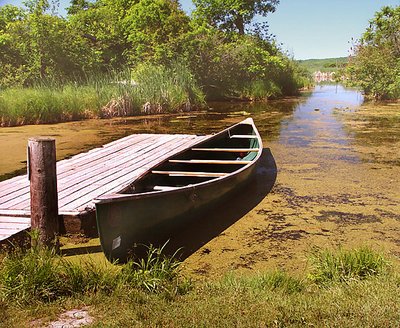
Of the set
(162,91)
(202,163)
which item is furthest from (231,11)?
(202,163)

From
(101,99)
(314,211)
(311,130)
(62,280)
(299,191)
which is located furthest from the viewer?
(101,99)

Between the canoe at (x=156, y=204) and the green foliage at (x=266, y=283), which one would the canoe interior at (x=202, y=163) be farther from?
the green foliage at (x=266, y=283)

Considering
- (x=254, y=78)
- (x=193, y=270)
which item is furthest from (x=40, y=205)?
(x=254, y=78)

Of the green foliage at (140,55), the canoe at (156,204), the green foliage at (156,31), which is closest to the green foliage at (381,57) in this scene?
the green foliage at (140,55)

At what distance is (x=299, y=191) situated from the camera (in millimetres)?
5805

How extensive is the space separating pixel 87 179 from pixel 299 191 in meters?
2.77

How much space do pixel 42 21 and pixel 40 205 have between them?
1822cm

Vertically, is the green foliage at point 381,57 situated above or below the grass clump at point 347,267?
above

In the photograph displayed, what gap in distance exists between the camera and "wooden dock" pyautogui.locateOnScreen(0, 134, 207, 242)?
13.3 ft

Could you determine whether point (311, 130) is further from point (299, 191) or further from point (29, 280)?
point (29, 280)

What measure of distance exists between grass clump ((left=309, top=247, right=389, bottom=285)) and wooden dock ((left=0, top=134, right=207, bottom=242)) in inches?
75.5

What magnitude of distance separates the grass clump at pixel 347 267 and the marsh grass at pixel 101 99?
10.9 m

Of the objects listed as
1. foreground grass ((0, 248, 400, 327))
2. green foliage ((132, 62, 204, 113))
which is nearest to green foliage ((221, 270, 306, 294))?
foreground grass ((0, 248, 400, 327))

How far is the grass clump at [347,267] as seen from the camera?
3.08 metres
